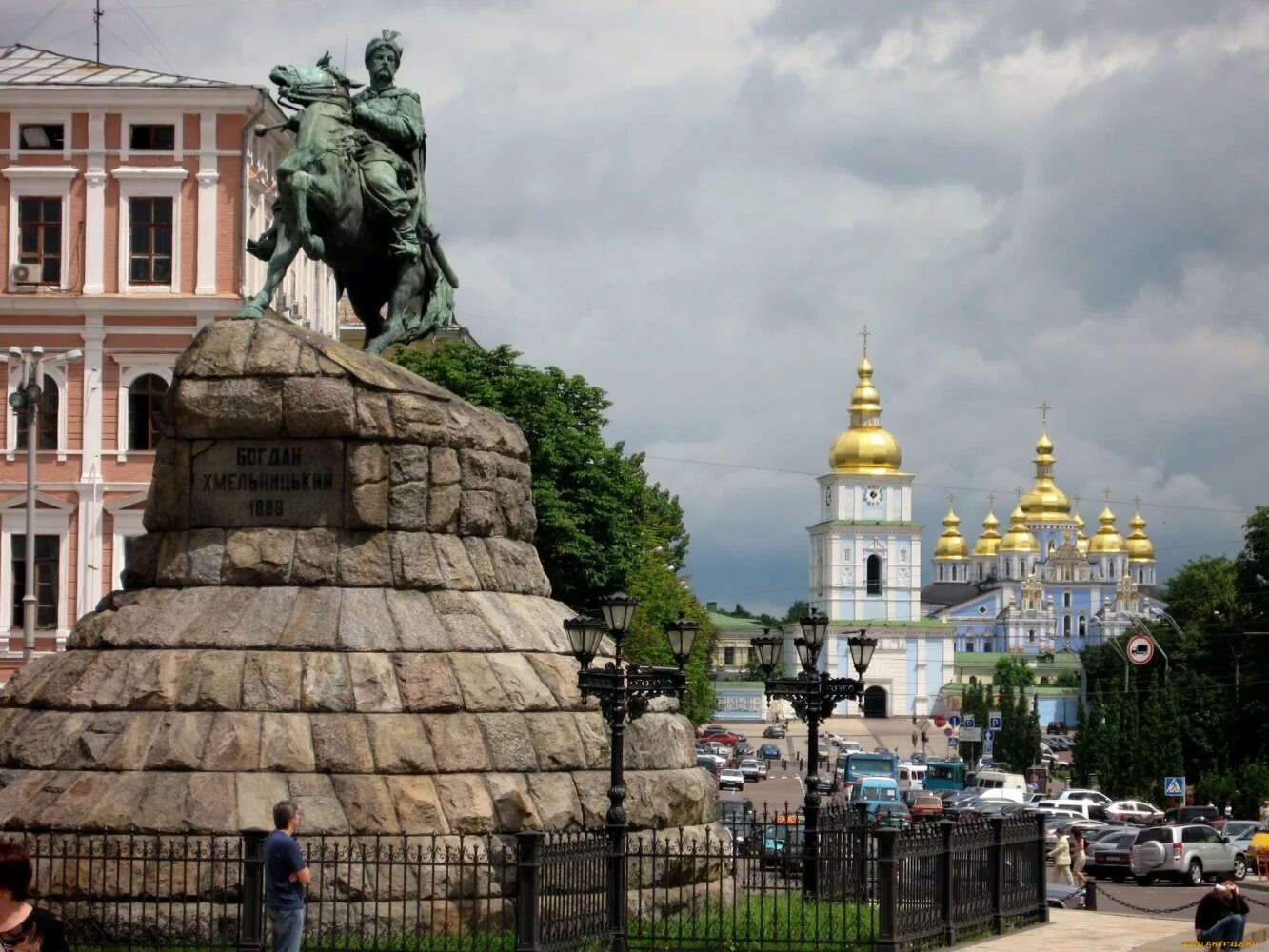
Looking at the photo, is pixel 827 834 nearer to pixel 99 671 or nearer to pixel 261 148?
pixel 99 671

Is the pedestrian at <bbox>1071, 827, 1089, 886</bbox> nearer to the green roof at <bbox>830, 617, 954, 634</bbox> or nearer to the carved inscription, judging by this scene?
the carved inscription

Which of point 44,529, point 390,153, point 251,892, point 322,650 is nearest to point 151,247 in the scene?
point 44,529

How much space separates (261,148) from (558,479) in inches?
369

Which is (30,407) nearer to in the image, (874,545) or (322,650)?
(322,650)

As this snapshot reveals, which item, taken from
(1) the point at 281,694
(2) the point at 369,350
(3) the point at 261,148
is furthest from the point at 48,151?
(1) the point at 281,694

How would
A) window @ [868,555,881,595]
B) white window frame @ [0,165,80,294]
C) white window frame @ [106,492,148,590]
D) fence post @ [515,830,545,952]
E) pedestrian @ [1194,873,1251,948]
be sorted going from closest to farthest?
fence post @ [515,830,545,952]
pedestrian @ [1194,873,1251,948]
white window frame @ [106,492,148,590]
white window frame @ [0,165,80,294]
window @ [868,555,881,595]

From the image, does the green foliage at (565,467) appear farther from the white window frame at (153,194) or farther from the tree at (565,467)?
the white window frame at (153,194)

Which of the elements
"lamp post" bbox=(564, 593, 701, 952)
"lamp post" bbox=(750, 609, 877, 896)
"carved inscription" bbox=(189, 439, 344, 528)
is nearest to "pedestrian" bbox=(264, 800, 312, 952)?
"lamp post" bbox=(564, 593, 701, 952)

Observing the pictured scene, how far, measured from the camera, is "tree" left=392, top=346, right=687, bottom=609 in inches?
1836

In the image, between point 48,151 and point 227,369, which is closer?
point 227,369

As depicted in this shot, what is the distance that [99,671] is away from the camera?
715 inches

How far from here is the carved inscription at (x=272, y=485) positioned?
61.6 feet

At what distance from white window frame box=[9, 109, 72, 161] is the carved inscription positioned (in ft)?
94.9

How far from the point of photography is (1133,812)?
53.8 metres
